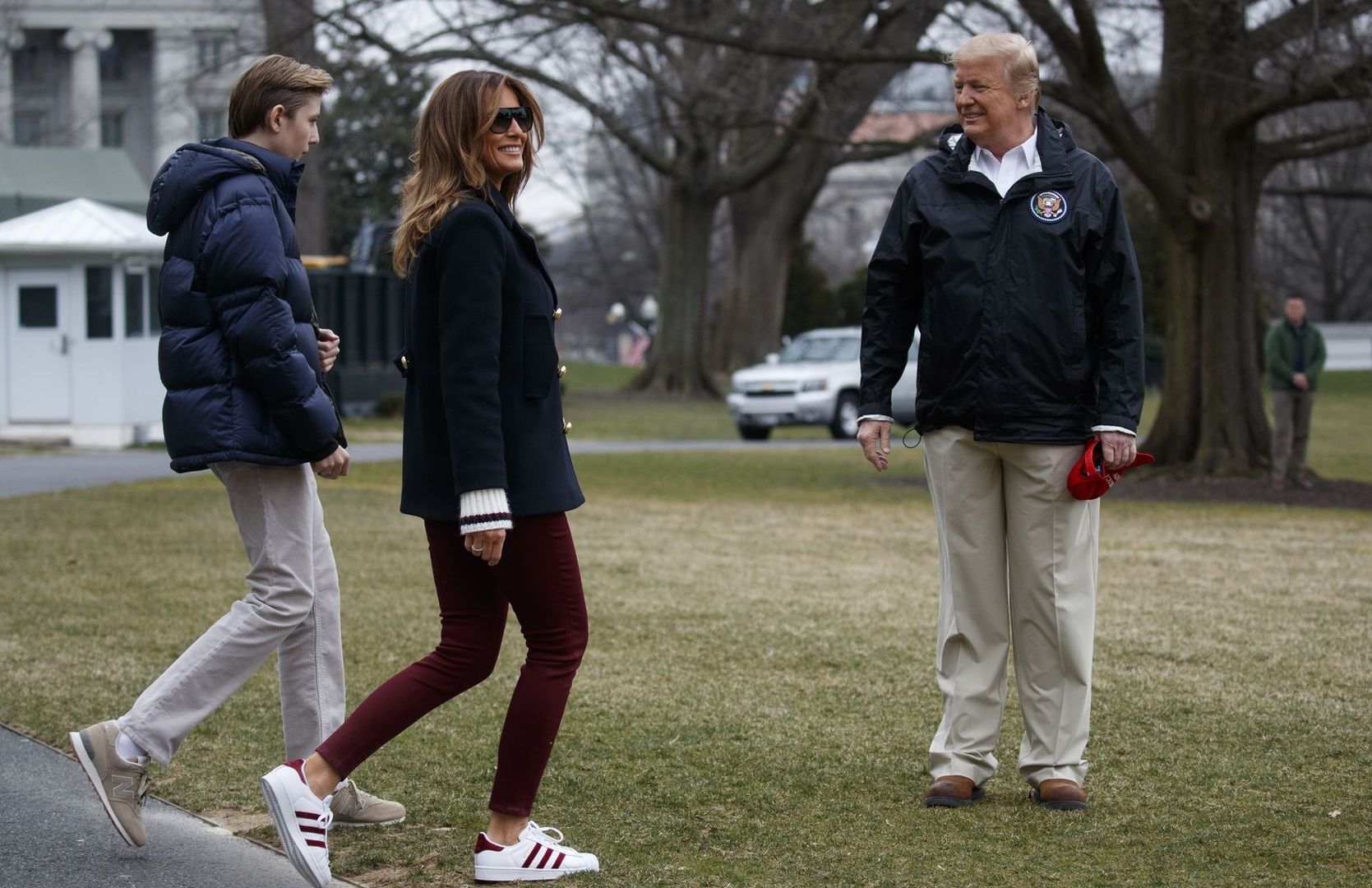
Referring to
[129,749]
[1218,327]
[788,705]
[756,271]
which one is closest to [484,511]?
[129,749]

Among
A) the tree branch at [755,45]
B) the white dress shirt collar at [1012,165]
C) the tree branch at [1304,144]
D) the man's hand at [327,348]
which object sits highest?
the tree branch at [755,45]

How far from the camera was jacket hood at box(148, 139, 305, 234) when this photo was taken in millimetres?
4352

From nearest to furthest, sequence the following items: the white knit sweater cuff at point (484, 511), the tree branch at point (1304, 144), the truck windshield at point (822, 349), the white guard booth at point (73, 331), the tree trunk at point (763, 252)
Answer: the white knit sweater cuff at point (484, 511) → the tree branch at point (1304, 144) → the white guard booth at point (73, 331) → the truck windshield at point (822, 349) → the tree trunk at point (763, 252)

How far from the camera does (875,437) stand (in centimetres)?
494

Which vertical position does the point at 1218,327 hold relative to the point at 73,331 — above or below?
above

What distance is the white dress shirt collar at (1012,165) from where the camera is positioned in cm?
481

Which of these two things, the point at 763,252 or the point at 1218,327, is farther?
the point at 763,252

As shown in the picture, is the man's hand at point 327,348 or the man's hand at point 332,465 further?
the man's hand at point 327,348

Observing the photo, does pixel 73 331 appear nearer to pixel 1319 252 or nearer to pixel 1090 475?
pixel 1090 475

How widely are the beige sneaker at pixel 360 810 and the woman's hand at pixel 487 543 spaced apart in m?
1.07

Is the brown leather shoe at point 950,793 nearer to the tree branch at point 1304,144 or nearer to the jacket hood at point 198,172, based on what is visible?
the jacket hood at point 198,172

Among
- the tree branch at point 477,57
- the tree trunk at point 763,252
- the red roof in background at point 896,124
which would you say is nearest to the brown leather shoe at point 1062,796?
the tree branch at point 477,57

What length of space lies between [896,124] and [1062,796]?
1352 inches

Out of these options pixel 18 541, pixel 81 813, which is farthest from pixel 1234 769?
pixel 18 541
